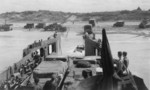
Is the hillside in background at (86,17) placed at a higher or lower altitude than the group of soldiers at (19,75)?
higher

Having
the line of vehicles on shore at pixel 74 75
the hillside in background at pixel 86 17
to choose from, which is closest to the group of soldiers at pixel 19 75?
the line of vehicles on shore at pixel 74 75

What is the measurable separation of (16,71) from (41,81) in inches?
146

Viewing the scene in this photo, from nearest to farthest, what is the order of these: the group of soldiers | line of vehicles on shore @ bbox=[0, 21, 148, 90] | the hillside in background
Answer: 1. line of vehicles on shore @ bbox=[0, 21, 148, 90]
2. the group of soldiers
3. the hillside in background

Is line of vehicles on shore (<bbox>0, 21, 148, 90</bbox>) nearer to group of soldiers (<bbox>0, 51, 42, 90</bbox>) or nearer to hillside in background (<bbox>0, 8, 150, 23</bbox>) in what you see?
group of soldiers (<bbox>0, 51, 42, 90</bbox>)

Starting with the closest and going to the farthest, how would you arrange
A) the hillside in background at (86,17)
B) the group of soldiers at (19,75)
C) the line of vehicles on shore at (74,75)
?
the line of vehicles on shore at (74,75), the group of soldiers at (19,75), the hillside in background at (86,17)

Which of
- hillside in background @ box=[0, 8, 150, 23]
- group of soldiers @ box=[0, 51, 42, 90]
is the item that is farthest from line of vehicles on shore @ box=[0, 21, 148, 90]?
hillside in background @ box=[0, 8, 150, 23]

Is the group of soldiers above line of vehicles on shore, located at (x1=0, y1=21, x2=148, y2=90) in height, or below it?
below

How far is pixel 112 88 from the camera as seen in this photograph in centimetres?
408

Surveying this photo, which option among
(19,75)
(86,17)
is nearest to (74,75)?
(19,75)

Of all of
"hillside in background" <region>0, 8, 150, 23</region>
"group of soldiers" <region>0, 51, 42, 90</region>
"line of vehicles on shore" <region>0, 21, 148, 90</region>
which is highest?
"hillside in background" <region>0, 8, 150, 23</region>

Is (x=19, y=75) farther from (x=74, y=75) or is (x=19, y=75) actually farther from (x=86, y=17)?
(x=86, y=17)

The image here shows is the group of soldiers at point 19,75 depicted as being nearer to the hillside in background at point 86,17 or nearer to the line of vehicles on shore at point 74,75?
the line of vehicles on shore at point 74,75

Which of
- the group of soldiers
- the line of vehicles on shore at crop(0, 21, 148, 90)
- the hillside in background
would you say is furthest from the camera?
the hillside in background

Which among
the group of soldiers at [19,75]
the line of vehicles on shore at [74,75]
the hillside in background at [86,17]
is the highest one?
the hillside in background at [86,17]
